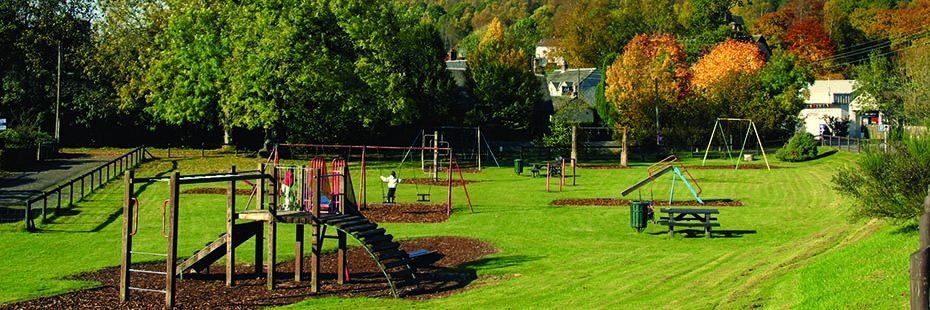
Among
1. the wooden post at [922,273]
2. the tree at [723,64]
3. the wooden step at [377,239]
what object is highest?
the tree at [723,64]

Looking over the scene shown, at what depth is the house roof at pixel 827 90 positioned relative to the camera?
99.8 metres

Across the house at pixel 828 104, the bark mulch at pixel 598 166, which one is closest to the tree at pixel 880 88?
the house at pixel 828 104

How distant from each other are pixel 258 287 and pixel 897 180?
552 inches

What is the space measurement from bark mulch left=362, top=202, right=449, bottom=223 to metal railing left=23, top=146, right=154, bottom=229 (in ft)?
36.1

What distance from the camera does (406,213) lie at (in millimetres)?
36844

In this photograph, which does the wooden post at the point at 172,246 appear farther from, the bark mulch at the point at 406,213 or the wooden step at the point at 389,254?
the bark mulch at the point at 406,213

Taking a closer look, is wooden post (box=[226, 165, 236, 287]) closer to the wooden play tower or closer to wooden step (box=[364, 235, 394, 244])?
the wooden play tower

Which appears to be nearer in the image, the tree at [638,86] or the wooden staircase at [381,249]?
the wooden staircase at [381,249]

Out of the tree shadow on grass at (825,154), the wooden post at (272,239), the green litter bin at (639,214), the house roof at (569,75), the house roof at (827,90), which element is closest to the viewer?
the wooden post at (272,239)

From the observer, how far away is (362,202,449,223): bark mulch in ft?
114

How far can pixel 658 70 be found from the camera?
80750 mm

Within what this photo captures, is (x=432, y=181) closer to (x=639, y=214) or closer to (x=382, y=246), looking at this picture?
(x=639, y=214)

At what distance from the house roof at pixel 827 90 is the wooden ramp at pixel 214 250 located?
3329 inches

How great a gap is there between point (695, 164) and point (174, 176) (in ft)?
162
